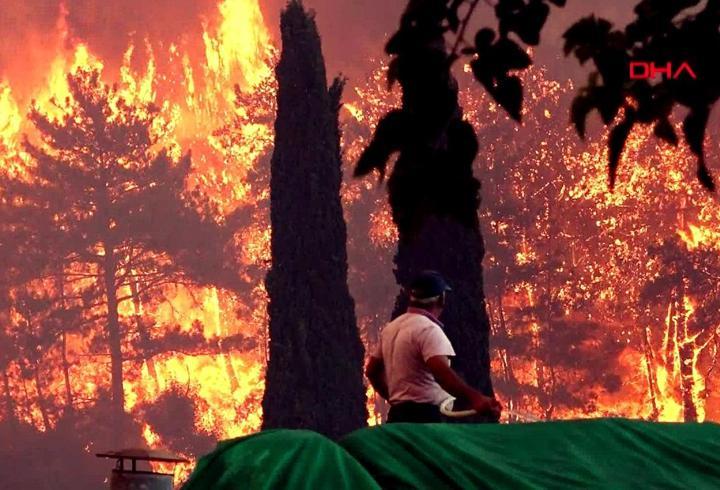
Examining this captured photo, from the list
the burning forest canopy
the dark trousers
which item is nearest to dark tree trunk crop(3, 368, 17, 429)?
the burning forest canopy

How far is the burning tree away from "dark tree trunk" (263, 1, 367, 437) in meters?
23.9

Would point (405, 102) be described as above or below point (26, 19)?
below

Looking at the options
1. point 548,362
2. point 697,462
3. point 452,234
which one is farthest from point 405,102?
point 548,362

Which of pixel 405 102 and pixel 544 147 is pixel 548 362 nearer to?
pixel 544 147

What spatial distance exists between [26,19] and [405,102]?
62.9 m

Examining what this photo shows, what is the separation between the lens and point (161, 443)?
47094mm

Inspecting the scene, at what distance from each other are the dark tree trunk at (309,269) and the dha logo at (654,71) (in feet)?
64.8

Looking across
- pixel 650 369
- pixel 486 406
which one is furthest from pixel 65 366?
pixel 486 406

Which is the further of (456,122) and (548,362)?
(548,362)

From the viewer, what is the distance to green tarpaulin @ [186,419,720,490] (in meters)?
4.59

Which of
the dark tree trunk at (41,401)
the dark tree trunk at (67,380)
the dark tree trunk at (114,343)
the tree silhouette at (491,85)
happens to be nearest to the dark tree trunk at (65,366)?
the dark tree trunk at (67,380)

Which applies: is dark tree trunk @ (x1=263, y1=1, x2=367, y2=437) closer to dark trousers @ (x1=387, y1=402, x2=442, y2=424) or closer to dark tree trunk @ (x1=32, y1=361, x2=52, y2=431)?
dark trousers @ (x1=387, y1=402, x2=442, y2=424)

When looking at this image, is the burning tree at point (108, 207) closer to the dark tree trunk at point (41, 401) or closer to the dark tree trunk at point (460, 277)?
the dark tree trunk at point (41, 401)

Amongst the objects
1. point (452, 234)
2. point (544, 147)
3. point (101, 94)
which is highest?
point (101, 94)
